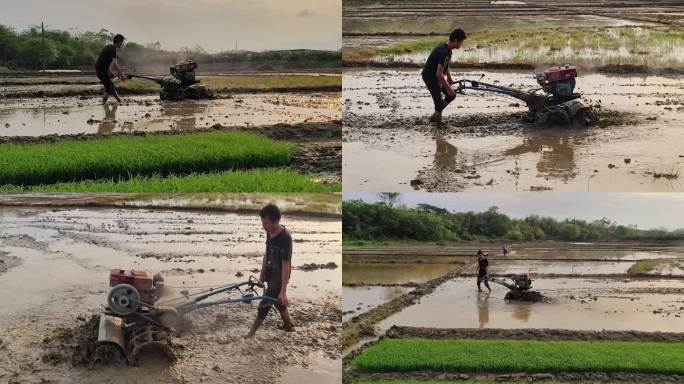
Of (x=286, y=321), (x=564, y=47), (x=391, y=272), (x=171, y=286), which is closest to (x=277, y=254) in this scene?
(x=286, y=321)

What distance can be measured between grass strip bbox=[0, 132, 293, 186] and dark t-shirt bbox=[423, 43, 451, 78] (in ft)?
7.33

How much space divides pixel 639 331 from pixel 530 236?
16.2 m

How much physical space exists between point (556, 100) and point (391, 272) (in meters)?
5.35

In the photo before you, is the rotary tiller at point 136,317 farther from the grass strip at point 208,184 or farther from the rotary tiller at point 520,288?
the rotary tiller at point 520,288

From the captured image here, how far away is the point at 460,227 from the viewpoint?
19734 millimetres

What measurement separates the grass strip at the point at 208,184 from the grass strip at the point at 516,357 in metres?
1.98

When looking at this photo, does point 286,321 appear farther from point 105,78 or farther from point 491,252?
point 491,252

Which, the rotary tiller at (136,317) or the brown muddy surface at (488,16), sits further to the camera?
the brown muddy surface at (488,16)

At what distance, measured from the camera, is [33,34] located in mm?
19391

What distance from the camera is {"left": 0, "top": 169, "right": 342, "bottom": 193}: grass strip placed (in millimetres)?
6633

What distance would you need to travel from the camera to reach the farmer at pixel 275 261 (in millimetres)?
4562

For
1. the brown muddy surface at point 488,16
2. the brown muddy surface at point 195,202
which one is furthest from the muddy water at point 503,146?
the brown muddy surface at point 488,16

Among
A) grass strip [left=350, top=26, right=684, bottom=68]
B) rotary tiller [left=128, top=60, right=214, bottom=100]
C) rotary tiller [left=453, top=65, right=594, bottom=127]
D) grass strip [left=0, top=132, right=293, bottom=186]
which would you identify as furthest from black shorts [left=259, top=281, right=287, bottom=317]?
grass strip [left=350, top=26, right=684, bottom=68]

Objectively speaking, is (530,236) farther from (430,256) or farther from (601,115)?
Answer: (601,115)
